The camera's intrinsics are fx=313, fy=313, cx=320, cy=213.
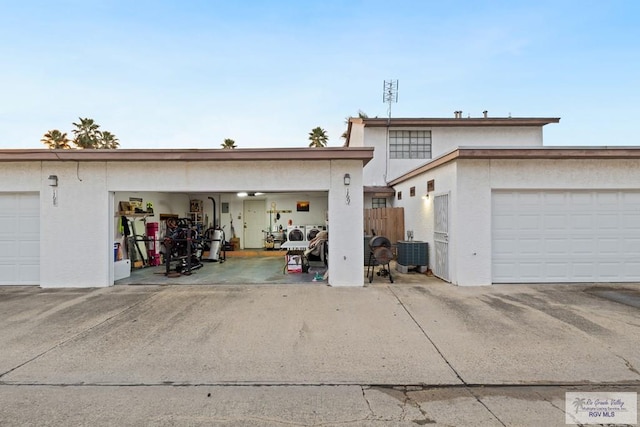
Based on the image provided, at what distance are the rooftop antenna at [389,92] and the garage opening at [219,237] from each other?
5.68 meters

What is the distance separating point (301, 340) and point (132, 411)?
2.10 metres

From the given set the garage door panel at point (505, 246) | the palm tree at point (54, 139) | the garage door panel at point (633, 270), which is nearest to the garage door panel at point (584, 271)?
the garage door panel at point (633, 270)

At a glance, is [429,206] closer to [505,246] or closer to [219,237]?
[505,246]

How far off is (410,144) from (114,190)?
12.0 meters

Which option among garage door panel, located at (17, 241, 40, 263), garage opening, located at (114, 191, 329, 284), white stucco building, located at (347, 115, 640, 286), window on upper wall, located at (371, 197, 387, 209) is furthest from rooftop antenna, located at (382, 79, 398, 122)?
garage door panel, located at (17, 241, 40, 263)

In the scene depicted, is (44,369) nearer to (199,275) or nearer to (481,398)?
(481,398)

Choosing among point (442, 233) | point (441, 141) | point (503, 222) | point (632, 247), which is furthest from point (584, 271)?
point (441, 141)

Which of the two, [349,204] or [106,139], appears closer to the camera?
[349,204]

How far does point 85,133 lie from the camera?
1063 inches

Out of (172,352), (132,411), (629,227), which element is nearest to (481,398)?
(132,411)

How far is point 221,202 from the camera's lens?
14.8m

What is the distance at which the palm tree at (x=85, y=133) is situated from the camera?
26.8 meters

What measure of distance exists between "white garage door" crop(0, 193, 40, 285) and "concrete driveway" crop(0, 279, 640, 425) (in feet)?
5.64

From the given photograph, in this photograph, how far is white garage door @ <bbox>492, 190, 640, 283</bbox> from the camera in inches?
297
